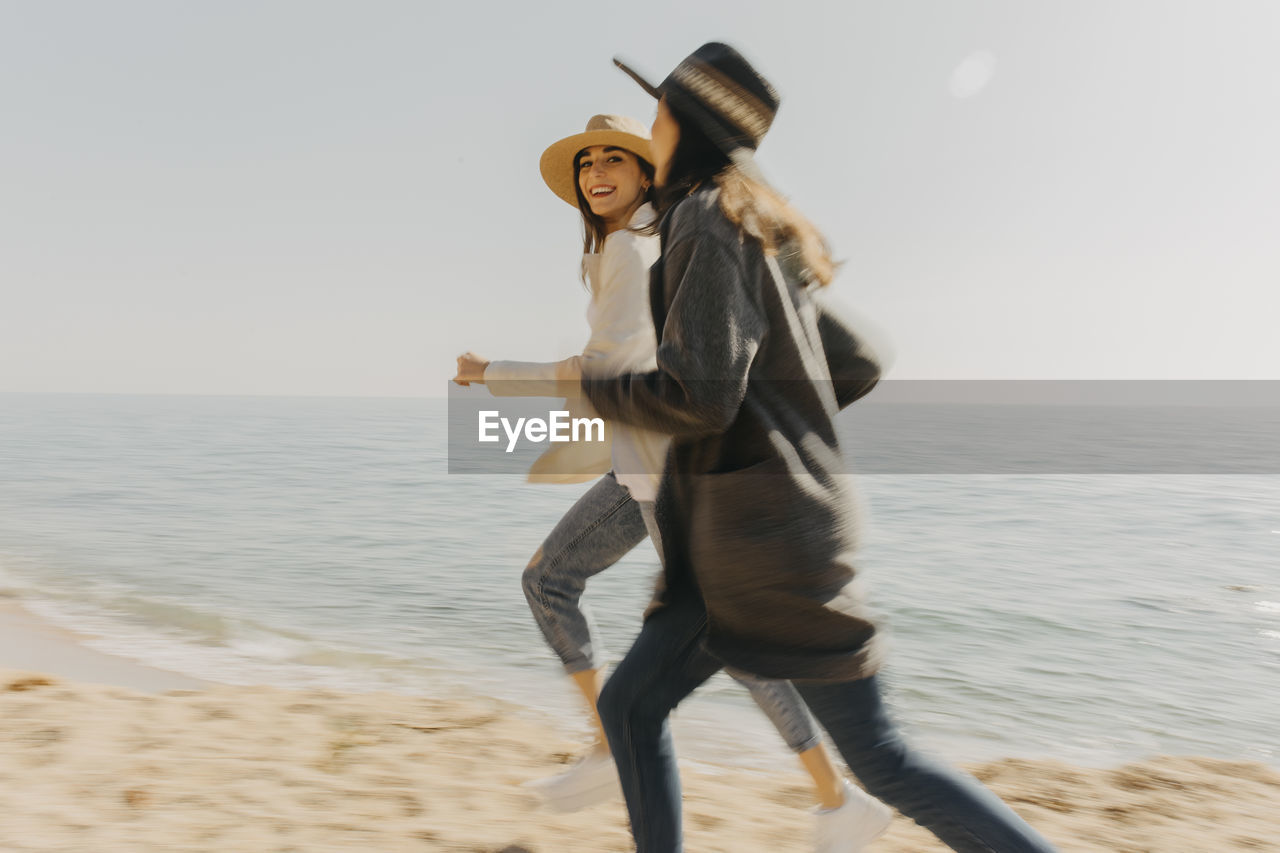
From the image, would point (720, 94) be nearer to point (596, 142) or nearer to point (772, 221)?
point (772, 221)

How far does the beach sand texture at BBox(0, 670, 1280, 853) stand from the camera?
234 cm

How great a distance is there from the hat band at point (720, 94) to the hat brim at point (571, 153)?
70 centimetres

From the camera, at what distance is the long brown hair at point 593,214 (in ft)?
7.29

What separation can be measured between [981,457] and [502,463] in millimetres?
11958

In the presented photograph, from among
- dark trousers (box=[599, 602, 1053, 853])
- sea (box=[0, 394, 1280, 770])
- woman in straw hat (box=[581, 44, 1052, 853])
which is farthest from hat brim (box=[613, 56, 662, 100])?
dark trousers (box=[599, 602, 1053, 853])

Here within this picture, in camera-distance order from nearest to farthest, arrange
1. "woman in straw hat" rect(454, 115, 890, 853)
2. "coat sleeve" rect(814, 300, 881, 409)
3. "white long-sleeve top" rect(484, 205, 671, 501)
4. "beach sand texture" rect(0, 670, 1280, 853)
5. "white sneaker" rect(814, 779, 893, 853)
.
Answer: "coat sleeve" rect(814, 300, 881, 409), "white long-sleeve top" rect(484, 205, 671, 501), "woman in straw hat" rect(454, 115, 890, 853), "white sneaker" rect(814, 779, 893, 853), "beach sand texture" rect(0, 670, 1280, 853)

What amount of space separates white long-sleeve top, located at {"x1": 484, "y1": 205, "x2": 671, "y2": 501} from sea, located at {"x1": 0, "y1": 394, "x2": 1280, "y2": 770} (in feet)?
0.98

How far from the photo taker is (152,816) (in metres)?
2.36

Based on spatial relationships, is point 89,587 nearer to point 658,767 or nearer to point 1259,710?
point 658,767

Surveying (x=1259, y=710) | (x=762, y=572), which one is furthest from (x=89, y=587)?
(x=1259, y=710)

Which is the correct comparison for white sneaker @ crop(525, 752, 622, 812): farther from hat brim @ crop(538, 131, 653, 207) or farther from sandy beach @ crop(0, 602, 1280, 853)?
hat brim @ crop(538, 131, 653, 207)

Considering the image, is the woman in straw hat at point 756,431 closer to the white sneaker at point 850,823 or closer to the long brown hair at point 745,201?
the long brown hair at point 745,201

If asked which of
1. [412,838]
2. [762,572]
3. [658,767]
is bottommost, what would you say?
[412,838]

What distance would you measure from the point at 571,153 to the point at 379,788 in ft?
6.07
